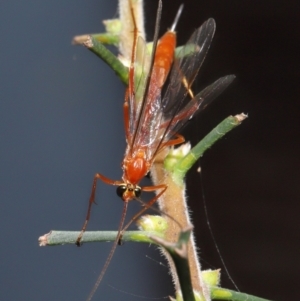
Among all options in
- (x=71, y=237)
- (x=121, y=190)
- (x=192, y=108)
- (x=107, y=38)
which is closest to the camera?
(x=71, y=237)

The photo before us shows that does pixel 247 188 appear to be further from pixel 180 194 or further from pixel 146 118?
pixel 180 194

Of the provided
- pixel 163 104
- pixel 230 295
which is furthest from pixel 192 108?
pixel 230 295

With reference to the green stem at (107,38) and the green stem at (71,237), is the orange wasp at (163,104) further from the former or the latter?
the green stem at (71,237)

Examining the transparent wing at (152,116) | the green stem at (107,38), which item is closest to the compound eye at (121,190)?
the transparent wing at (152,116)

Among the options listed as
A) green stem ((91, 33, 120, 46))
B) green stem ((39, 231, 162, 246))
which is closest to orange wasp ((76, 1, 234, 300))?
green stem ((91, 33, 120, 46))

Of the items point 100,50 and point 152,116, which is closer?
point 100,50

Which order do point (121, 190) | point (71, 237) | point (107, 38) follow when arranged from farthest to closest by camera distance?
point (121, 190) → point (107, 38) → point (71, 237)

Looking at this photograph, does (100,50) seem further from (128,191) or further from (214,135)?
(128,191)

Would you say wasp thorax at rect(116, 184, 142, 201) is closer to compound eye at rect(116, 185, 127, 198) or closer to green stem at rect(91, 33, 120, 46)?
compound eye at rect(116, 185, 127, 198)

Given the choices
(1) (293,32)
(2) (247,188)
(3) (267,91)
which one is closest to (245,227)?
(2) (247,188)

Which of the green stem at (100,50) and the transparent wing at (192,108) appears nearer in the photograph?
the green stem at (100,50)

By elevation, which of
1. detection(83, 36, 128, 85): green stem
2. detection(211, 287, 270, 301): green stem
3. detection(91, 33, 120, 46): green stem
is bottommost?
detection(211, 287, 270, 301): green stem

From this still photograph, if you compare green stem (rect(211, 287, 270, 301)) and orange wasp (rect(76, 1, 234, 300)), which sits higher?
orange wasp (rect(76, 1, 234, 300))
